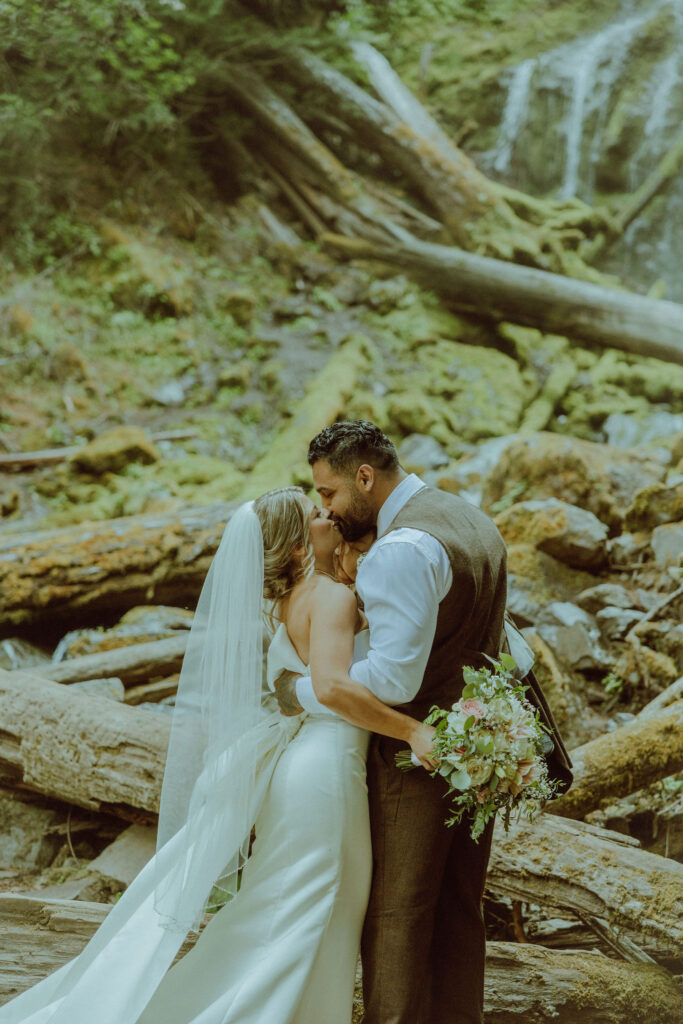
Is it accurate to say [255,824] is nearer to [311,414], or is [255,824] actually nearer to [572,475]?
[572,475]

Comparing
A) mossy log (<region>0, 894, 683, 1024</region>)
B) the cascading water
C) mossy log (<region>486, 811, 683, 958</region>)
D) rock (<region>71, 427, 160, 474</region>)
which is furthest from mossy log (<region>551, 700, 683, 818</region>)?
the cascading water

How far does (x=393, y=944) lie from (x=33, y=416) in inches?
163

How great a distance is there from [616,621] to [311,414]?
7.77 ft

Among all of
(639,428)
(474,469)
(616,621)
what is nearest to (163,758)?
(616,621)

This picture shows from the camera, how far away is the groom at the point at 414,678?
206 cm

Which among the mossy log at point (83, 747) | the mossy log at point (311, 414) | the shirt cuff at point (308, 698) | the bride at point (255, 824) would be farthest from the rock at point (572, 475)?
the shirt cuff at point (308, 698)

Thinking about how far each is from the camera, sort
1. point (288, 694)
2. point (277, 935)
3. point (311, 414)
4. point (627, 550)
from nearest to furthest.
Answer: point (277, 935) → point (288, 694) → point (627, 550) → point (311, 414)

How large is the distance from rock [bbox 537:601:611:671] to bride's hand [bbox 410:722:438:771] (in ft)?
8.11

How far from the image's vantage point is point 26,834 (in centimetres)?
372

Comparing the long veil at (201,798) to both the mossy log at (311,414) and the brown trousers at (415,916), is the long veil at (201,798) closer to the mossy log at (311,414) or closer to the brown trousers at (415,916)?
the brown trousers at (415,916)

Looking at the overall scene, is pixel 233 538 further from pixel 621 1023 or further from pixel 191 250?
pixel 191 250

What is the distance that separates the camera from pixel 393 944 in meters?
2.15

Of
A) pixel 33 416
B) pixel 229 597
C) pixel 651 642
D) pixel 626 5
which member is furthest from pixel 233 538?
pixel 626 5

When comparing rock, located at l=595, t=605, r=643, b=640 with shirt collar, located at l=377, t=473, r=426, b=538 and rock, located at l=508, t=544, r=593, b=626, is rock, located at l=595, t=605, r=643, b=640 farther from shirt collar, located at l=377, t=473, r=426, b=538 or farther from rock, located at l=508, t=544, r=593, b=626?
shirt collar, located at l=377, t=473, r=426, b=538
